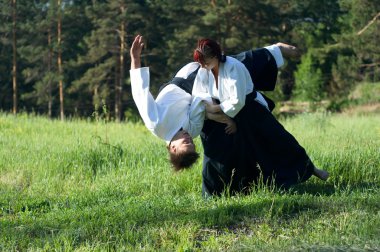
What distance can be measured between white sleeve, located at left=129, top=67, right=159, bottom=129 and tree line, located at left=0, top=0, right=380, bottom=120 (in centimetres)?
2804

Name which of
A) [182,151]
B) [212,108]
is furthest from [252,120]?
[182,151]

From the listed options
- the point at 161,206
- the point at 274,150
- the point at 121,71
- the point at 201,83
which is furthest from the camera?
the point at 121,71

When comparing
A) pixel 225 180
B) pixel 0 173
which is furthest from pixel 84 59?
pixel 225 180

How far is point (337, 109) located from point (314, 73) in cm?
283

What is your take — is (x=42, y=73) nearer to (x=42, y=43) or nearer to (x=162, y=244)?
(x=42, y=43)

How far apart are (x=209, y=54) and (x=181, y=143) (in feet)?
3.00

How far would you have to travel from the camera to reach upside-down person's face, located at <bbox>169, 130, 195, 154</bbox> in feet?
19.7

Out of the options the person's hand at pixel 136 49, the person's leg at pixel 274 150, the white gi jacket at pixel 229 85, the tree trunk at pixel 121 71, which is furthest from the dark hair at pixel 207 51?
the tree trunk at pixel 121 71

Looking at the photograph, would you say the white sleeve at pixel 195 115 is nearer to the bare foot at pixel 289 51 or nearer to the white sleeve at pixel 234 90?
the white sleeve at pixel 234 90

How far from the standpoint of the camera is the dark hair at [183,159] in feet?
19.6

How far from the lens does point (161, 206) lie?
21.1 feet

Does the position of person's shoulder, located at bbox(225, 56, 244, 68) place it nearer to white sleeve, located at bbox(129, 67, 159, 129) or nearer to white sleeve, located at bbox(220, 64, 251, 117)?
white sleeve, located at bbox(220, 64, 251, 117)

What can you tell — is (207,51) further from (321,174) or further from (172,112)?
(321,174)

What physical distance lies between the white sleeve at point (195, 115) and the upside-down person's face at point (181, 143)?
0.18 m
